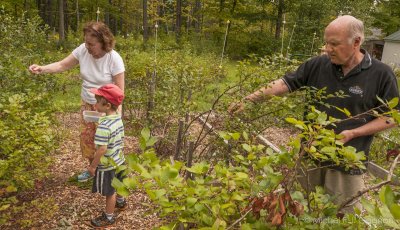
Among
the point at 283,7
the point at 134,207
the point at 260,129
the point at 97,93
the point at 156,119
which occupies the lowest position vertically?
the point at 134,207

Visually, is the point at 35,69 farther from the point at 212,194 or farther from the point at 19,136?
the point at 212,194

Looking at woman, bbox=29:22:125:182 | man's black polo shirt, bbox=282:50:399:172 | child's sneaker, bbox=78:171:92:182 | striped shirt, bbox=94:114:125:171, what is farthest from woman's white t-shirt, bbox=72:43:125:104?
man's black polo shirt, bbox=282:50:399:172

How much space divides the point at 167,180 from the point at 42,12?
96.1 ft

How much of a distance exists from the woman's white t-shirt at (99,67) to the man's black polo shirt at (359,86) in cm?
195

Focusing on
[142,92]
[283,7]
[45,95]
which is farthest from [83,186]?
[283,7]

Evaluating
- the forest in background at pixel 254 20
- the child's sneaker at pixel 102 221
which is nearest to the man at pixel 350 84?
the child's sneaker at pixel 102 221

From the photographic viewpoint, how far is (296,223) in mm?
1215

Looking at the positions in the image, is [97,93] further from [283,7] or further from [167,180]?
[283,7]

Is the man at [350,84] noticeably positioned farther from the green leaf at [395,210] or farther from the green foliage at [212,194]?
the green leaf at [395,210]

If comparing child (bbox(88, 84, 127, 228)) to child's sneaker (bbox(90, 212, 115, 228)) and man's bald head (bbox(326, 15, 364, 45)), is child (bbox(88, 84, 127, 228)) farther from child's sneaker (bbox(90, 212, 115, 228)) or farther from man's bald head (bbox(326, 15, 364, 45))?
man's bald head (bbox(326, 15, 364, 45))

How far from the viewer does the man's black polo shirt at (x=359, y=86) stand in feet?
7.87

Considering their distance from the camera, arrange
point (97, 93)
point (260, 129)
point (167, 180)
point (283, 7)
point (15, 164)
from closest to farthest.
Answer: point (167, 180) < point (15, 164) < point (97, 93) < point (260, 129) < point (283, 7)

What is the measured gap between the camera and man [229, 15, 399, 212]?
2350mm

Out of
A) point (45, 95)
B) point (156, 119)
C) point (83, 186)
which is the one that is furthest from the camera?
point (156, 119)
